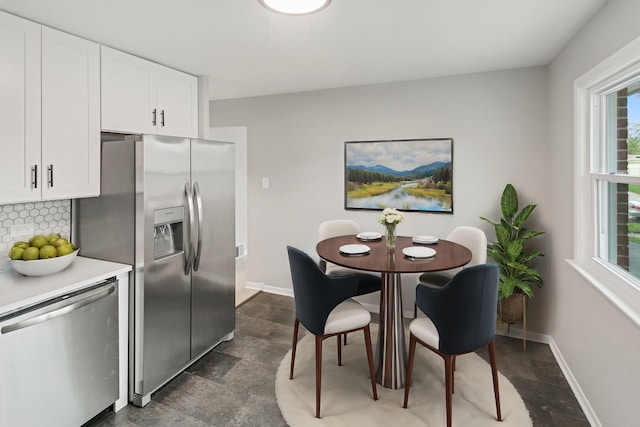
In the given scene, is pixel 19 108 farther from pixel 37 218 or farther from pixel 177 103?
pixel 177 103

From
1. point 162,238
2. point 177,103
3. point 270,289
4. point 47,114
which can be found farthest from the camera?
point 270,289

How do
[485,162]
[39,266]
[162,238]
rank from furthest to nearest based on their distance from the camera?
[485,162]
[162,238]
[39,266]

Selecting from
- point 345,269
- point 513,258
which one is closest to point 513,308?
point 513,258

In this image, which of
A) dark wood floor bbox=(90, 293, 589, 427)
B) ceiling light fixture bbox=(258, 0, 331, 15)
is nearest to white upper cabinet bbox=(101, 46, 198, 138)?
ceiling light fixture bbox=(258, 0, 331, 15)

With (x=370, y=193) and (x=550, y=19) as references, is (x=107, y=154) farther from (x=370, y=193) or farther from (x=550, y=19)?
(x=550, y=19)

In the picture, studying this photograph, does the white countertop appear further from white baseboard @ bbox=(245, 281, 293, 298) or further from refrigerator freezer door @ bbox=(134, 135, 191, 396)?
white baseboard @ bbox=(245, 281, 293, 298)

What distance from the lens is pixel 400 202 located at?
→ 3.73 meters

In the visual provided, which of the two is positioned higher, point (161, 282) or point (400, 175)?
point (400, 175)

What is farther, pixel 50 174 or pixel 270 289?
pixel 270 289

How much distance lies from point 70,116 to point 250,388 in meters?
2.17

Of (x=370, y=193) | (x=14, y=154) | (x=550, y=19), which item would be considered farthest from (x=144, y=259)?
(x=550, y=19)

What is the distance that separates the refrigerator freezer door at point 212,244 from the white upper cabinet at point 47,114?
70cm

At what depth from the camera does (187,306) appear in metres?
2.69

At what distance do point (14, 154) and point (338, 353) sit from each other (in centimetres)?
249
